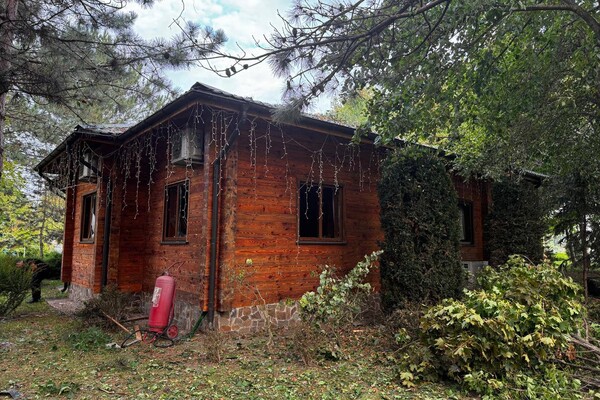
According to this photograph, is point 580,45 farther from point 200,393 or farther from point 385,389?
point 200,393

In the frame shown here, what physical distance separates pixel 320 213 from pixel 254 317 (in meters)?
2.15

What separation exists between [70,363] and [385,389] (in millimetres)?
3584

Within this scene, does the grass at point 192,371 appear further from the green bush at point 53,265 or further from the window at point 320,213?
the green bush at point 53,265

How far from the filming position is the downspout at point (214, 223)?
5434 millimetres

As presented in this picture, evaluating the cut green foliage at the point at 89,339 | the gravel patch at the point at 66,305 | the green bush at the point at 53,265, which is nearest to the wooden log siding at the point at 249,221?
the gravel patch at the point at 66,305

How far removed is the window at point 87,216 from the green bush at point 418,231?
6.64 meters

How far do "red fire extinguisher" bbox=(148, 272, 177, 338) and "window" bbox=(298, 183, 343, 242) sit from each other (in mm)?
2265

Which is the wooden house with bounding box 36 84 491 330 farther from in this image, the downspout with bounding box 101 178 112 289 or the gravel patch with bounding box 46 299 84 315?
the gravel patch with bounding box 46 299 84 315

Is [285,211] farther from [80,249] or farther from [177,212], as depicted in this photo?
[80,249]

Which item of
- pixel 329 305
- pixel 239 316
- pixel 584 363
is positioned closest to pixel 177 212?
pixel 239 316

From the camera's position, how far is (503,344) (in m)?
3.65

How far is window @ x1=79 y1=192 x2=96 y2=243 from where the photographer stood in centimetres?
873

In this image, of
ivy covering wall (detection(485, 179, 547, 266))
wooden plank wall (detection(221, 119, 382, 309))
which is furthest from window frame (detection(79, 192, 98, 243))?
ivy covering wall (detection(485, 179, 547, 266))

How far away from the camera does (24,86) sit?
496 centimetres
